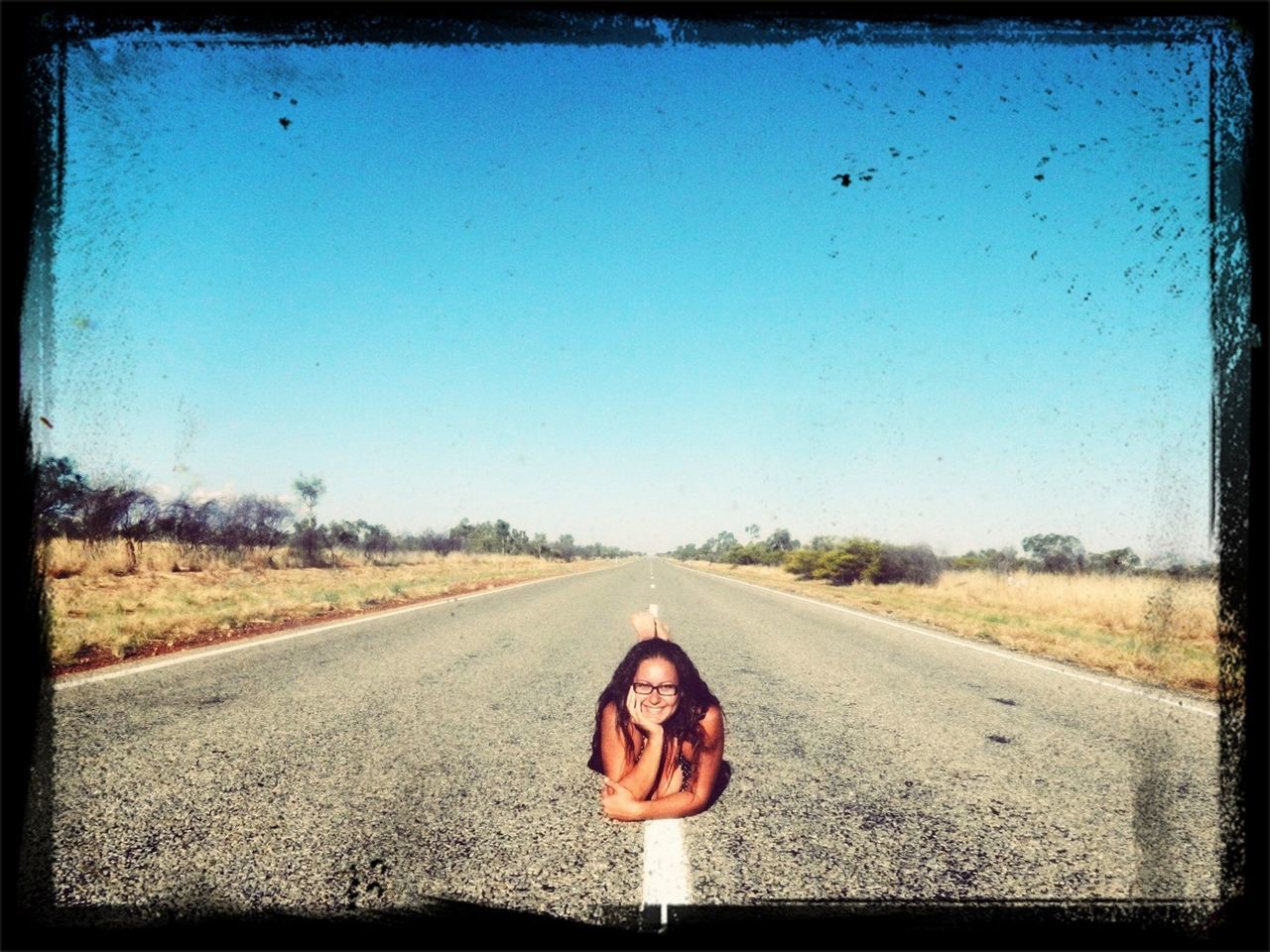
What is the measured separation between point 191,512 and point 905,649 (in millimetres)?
25697

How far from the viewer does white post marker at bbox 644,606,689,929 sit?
187cm

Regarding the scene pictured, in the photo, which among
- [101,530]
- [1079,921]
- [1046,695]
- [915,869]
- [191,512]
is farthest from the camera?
[191,512]

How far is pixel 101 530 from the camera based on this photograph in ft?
59.5

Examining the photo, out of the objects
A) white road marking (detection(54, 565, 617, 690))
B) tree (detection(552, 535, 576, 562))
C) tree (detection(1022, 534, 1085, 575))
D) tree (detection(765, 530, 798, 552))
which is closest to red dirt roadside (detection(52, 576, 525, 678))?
white road marking (detection(54, 565, 617, 690))

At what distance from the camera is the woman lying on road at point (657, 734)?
6.97 feet

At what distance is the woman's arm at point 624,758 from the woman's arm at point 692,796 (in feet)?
0.10

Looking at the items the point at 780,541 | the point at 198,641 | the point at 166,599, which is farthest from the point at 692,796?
the point at 780,541

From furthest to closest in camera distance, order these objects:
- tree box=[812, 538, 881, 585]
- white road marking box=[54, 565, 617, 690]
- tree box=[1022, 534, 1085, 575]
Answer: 1. tree box=[812, 538, 881, 585]
2. tree box=[1022, 534, 1085, 575]
3. white road marking box=[54, 565, 617, 690]

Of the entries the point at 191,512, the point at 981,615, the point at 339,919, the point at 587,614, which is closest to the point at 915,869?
the point at 339,919

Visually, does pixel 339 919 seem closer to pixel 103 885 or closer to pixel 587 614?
pixel 103 885

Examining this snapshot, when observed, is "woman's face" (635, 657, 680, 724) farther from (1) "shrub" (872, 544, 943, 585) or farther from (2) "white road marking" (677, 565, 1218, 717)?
(1) "shrub" (872, 544, 943, 585)

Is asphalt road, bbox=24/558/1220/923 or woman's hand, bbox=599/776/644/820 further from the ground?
woman's hand, bbox=599/776/644/820

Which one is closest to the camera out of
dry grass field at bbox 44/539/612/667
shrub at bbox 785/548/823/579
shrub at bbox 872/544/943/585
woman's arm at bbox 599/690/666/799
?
woman's arm at bbox 599/690/666/799

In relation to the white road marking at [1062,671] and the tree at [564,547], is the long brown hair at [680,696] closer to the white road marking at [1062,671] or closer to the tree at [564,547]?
the white road marking at [1062,671]
